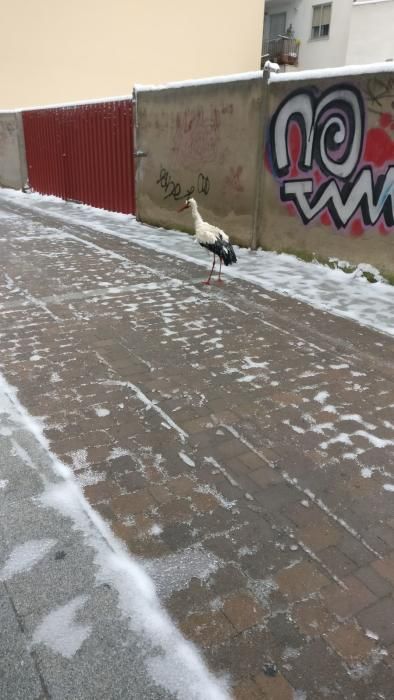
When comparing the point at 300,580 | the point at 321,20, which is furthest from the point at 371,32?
the point at 300,580

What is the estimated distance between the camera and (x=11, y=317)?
206 inches

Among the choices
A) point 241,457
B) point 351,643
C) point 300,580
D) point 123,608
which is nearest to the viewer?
point 351,643

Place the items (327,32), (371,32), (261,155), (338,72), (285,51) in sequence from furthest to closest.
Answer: (285,51)
(327,32)
(371,32)
(261,155)
(338,72)

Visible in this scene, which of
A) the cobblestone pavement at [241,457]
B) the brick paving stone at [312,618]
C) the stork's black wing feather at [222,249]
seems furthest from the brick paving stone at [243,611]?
the stork's black wing feather at [222,249]

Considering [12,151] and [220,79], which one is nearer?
[220,79]

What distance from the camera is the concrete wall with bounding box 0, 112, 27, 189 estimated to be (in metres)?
15.3

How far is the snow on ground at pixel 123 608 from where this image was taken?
1.81 meters

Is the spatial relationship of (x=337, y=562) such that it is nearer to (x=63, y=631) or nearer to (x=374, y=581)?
(x=374, y=581)

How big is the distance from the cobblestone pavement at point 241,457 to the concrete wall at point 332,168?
157 cm

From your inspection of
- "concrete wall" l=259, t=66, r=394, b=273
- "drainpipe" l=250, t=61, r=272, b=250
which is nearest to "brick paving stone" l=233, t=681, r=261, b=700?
"concrete wall" l=259, t=66, r=394, b=273

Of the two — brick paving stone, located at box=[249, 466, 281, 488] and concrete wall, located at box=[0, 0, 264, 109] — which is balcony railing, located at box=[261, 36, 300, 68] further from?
brick paving stone, located at box=[249, 466, 281, 488]

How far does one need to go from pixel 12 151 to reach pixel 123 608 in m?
16.4

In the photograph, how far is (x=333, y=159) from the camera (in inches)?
261

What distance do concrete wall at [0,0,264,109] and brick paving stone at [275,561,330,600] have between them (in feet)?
72.2
